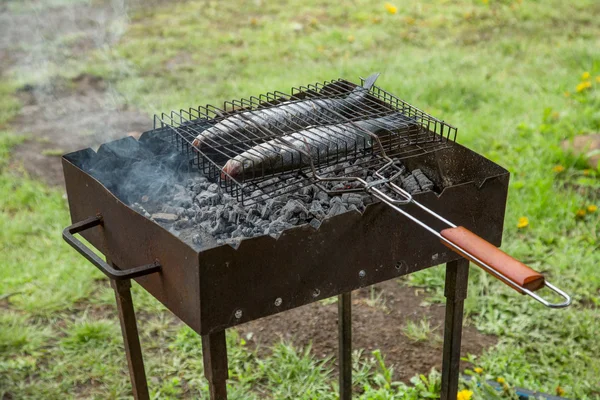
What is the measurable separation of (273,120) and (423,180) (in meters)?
0.58

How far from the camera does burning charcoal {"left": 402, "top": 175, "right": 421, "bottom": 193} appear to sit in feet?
8.25

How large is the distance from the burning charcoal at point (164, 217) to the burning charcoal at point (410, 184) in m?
0.81

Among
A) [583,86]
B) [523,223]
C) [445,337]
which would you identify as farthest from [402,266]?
[583,86]

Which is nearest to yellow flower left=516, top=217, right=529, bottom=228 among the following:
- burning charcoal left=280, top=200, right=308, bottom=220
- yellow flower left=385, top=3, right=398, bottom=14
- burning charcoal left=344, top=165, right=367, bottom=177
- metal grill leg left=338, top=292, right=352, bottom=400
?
metal grill leg left=338, top=292, right=352, bottom=400

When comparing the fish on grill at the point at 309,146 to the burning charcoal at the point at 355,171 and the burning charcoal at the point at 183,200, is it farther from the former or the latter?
the burning charcoal at the point at 183,200

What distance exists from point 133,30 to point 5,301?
15.1 feet

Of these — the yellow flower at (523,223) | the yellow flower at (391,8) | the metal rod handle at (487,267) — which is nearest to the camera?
the metal rod handle at (487,267)

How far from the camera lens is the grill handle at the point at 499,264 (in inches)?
→ 67.4

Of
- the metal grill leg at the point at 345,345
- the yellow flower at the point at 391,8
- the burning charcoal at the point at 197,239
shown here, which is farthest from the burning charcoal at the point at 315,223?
the yellow flower at the point at 391,8

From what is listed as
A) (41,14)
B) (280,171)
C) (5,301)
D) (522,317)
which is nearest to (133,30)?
(41,14)

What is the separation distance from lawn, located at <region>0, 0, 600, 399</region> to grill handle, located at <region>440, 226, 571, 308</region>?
1.55 m

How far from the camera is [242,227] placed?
2.26 m

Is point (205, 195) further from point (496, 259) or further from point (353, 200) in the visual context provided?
point (496, 259)

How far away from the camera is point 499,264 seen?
1776 millimetres
